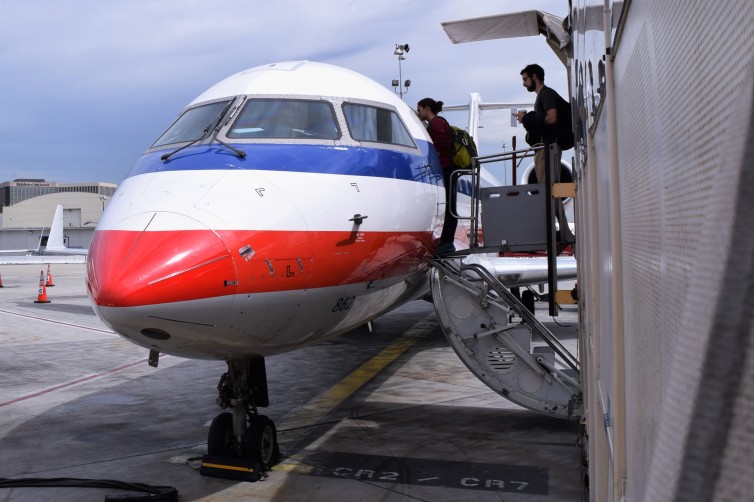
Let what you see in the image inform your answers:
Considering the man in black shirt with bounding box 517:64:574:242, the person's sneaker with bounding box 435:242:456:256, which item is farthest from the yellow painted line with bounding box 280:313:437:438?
the man in black shirt with bounding box 517:64:574:242

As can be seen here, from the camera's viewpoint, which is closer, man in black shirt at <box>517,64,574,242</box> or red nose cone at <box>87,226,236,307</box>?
red nose cone at <box>87,226,236,307</box>

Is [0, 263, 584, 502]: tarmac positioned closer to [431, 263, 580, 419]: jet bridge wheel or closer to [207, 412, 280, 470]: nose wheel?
[207, 412, 280, 470]: nose wheel

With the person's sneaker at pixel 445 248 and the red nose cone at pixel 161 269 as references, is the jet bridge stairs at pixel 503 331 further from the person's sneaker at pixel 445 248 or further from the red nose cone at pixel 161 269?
the red nose cone at pixel 161 269

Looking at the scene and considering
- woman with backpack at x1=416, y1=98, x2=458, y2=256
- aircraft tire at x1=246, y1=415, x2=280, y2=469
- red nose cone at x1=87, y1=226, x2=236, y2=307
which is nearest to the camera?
red nose cone at x1=87, y1=226, x2=236, y2=307

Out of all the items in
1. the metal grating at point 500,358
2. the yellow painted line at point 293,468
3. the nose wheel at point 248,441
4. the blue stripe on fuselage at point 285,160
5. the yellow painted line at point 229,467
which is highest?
the blue stripe on fuselage at point 285,160

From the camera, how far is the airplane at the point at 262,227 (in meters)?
4.71

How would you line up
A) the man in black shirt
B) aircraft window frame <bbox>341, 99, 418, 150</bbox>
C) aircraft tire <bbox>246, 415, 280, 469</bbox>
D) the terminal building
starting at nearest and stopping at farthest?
aircraft tire <bbox>246, 415, 280, 469</bbox> → aircraft window frame <bbox>341, 99, 418, 150</bbox> → the man in black shirt → the terminal building

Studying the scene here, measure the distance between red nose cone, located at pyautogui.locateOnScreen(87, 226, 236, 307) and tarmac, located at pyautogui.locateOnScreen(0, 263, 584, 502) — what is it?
192 centimetres

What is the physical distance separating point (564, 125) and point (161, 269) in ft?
14.5

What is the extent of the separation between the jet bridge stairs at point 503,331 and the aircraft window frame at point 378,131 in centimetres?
105

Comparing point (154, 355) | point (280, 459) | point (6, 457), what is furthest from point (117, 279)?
A: point (6, 457)

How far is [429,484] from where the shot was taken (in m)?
5.94

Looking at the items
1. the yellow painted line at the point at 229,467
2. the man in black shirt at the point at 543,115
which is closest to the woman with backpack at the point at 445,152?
the man in black shirt at the point at 543,115

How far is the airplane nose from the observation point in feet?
14.9
